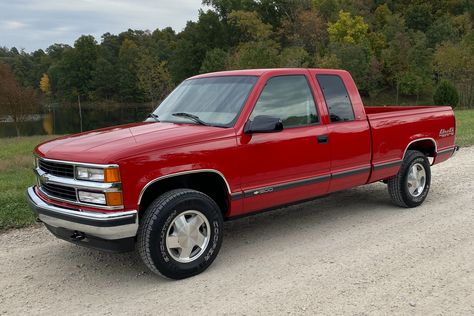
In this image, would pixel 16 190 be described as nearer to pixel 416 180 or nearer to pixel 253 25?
pixel 416 180

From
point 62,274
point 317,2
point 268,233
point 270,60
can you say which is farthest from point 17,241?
point 317,2

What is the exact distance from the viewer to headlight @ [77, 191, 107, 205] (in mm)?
3863

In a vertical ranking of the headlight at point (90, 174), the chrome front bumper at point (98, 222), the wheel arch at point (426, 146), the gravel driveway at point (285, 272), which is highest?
the headlight at point (90, 174)

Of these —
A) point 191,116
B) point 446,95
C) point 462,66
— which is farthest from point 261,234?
point 462,66

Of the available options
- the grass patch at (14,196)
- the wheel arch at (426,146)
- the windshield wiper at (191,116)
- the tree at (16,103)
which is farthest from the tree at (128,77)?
the windshield wiper at (191,116)

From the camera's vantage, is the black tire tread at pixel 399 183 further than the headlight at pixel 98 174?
Yes

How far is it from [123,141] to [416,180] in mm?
4317

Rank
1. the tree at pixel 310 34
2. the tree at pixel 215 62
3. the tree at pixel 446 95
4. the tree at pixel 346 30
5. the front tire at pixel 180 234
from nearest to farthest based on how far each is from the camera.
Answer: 1. the front tire at pixel 180 234
2. the tree at pixel 446 95
3. the tree at pixel 346 30
4. the tree at pixel 310 34
5. the tree at pixel 215 62

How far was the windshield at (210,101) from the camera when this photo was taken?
4793mm

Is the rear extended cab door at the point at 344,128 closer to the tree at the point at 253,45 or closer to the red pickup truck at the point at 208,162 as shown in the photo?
the red pickup truck at the point at 208,162

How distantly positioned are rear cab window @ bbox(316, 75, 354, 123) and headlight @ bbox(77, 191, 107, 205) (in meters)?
2.84

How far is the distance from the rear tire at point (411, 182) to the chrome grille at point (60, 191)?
426 centimetres

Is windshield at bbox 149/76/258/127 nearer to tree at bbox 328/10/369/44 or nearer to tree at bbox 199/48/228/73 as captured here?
tree at bbox 328/10/369/44

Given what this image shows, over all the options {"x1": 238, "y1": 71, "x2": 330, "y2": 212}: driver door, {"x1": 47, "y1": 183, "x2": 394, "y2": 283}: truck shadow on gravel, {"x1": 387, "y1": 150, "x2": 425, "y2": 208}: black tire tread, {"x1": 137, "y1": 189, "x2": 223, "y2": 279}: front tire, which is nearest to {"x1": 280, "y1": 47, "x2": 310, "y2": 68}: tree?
{"x1": 47, "y1": 183, "x2": 394, "y2": 283}: truck shadow on gravel
